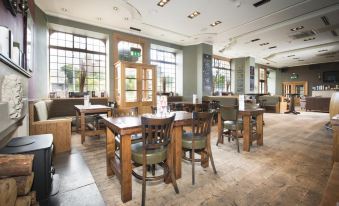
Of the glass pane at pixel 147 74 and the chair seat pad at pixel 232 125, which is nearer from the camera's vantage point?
the chair seat pad at pixel 232 125

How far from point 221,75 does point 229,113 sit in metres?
8.09

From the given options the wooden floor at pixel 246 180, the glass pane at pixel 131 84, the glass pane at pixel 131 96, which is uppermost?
the glass pane at pixel 131 84

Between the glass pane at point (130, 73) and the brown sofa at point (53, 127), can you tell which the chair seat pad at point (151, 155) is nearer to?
the brown sofa at point (53, 127)

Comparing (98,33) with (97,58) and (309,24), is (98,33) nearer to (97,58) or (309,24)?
(97,58)

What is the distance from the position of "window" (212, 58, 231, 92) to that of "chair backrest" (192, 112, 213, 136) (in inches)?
336

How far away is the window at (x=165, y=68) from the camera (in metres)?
8.09

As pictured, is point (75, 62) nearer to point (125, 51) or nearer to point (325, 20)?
point (125, 51)

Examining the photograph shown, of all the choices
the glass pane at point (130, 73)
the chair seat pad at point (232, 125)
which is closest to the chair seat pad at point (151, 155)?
the chair seat pad at point (232, 125)

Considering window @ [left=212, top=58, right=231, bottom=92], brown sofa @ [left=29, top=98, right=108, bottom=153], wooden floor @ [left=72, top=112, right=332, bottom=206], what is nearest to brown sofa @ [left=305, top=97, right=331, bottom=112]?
window @ [left=212, top=58, right=231, bottom=92]

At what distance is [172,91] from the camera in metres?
8.72

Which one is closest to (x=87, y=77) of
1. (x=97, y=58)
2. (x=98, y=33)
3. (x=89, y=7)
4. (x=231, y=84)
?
(x=97, y=58)

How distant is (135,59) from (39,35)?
306 cm

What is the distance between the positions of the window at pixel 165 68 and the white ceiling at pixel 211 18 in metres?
0.86

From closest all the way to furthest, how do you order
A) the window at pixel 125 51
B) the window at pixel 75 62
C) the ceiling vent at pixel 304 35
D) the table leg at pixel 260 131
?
the table leg at pixel 260 131, the window at pixel 75 62, the window at pixel 125 51, the ceiling vent at pixel 304 35
